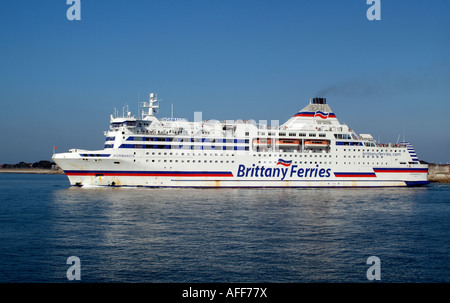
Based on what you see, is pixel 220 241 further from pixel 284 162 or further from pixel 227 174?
A: pixel 284 162

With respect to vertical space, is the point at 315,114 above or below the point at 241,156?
above

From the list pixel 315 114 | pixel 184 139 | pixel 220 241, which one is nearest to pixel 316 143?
pixel 315 114

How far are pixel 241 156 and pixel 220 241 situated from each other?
2586cm

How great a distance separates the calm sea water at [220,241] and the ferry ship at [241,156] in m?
8.93

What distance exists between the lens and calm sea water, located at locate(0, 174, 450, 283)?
14.0 meters

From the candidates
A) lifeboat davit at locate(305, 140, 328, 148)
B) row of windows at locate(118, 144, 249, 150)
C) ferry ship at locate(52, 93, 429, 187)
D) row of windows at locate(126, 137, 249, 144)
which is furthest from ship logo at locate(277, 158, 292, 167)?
row of windows at locate(126, 137, 249, 144)

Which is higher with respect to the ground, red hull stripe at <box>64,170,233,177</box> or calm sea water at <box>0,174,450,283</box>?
red hull stripe at <box>64,170,233,177</box>

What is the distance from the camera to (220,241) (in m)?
18.3

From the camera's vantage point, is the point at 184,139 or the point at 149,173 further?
the point at 184,139

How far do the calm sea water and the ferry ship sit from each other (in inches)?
352

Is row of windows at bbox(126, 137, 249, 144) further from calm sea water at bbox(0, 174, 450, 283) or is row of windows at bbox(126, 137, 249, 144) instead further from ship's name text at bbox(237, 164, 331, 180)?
calm sea water at bbox(0, 174, 450, 283)
